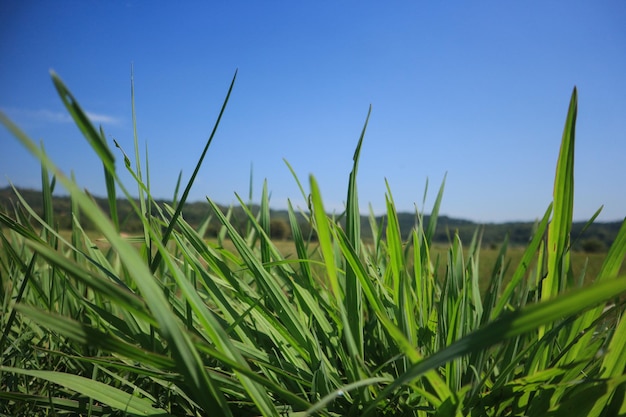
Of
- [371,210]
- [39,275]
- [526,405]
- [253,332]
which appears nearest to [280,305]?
[253,332]

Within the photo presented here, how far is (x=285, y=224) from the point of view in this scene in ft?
54.2

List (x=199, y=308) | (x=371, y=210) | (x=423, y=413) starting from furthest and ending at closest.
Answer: (x=371, y=210) < (x=423, y=413) < (x=199, y=308)

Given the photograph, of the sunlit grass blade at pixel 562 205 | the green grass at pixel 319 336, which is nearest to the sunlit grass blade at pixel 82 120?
the green grass at pixel 319 336

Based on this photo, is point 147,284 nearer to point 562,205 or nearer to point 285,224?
point 562,205

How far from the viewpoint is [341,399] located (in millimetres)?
501

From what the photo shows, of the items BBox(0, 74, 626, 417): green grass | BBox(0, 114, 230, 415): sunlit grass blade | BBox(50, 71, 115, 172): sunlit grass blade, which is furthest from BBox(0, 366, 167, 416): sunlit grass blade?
BBox(50, 71, 115, 172): sunlit grass blade

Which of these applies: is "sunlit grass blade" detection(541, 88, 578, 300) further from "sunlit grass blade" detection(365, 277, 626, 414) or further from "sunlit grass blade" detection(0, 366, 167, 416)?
"sunlit grass blade" detection(0, 366, 167, 416)

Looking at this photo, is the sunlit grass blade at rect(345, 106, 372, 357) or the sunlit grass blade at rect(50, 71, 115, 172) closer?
the sunlit grass blade at rect(50, 71, 115, 172)

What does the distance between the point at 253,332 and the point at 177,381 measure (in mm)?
165

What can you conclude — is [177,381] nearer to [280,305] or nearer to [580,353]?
[280,305]

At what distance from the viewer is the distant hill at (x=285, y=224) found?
81cm

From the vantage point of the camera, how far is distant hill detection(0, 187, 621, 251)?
81 centimetres

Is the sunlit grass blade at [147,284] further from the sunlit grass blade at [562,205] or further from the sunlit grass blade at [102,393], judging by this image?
the sunlit grass blade at [562,205]

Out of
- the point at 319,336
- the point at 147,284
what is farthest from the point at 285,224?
the point at 147,284
